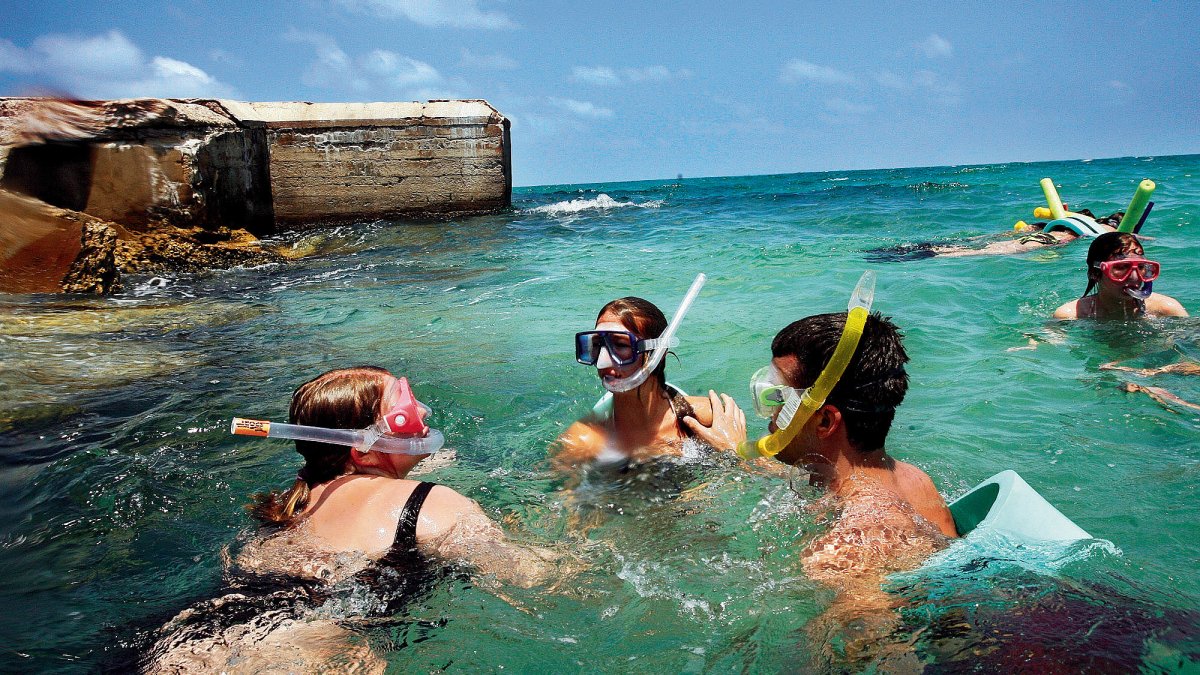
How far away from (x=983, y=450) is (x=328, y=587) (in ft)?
11.5

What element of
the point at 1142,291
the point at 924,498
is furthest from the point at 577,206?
the point at 924,498

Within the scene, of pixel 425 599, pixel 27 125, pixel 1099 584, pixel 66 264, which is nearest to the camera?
pixel 1099 584

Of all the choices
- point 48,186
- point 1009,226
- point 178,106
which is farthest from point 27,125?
point 1009,226

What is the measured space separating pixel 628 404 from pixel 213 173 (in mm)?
10787

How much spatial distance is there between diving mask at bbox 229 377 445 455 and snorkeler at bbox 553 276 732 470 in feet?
2.96

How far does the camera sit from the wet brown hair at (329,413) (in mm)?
2559

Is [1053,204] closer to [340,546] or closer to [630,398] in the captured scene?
[630,398]

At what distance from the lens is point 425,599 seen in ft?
8.04

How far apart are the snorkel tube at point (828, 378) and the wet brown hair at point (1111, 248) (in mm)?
4582

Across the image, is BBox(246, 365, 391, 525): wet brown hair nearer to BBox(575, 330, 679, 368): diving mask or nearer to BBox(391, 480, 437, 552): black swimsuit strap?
BBox(391, 480, 437, 552): black swimsuit strap

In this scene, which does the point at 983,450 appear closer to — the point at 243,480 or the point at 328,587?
the point at 328,587

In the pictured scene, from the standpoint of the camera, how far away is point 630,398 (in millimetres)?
3664

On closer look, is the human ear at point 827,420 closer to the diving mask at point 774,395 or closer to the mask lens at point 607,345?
the diving mask at point 774,395

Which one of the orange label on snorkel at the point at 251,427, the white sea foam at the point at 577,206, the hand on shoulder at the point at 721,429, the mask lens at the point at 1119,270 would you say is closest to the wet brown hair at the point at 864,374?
the hand on shoulder at the point at 721,429
